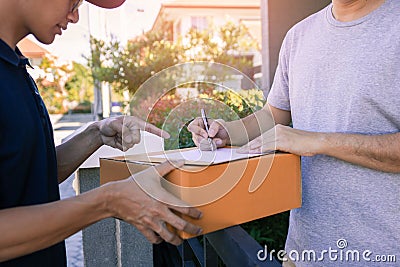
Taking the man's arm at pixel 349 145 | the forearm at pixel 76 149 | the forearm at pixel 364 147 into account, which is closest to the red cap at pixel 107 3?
the forearm at pixel 76 149

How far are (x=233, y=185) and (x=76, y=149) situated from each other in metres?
0.69

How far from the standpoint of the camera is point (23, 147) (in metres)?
0.95

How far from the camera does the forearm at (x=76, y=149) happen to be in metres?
1.36

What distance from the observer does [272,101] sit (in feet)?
5.27

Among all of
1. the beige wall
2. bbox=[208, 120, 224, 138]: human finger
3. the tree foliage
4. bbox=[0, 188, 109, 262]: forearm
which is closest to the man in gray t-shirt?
bbox=[208, 120, 224, 138]: human finger

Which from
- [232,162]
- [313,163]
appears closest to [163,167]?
[232,162]

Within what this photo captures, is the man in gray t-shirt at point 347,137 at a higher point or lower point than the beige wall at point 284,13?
lower

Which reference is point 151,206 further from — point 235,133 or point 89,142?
point 89,142

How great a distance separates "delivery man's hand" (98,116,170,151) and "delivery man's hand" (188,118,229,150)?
0.32 ft

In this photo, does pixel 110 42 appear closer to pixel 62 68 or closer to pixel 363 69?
pixel 62 68

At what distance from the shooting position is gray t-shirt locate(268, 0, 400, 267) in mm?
1151

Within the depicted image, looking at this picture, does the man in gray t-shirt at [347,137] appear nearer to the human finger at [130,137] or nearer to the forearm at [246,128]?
the forearm at [246,128]

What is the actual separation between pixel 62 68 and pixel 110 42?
245 inches

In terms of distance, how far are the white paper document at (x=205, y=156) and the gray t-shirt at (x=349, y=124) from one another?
0.38 m
